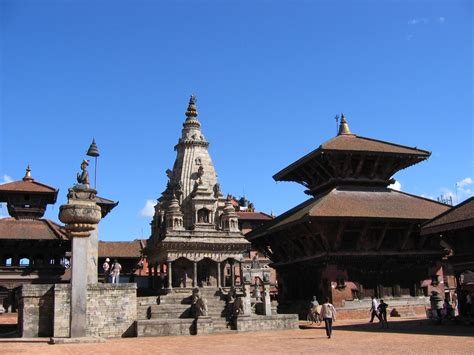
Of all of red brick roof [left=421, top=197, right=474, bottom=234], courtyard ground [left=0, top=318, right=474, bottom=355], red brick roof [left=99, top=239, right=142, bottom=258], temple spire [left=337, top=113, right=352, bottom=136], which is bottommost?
courtyard ground [left=0, top=318, right=474, bottom=355]

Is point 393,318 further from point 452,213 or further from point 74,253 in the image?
point 74,253

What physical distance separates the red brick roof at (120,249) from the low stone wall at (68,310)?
28516mm

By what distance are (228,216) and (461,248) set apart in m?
21.9

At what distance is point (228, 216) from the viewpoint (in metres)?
43.2

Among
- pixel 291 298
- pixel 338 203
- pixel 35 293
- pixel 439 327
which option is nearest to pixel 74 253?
pixel 35 293

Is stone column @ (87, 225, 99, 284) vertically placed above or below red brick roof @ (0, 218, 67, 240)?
below

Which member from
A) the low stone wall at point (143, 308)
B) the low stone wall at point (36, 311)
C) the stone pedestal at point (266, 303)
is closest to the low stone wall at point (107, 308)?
the low stone wall at point (36, 311)

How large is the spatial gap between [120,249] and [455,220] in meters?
39.2

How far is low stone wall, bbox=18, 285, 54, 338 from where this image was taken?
23.5 metres

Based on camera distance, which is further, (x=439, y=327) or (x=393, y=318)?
(x=393, y=318)

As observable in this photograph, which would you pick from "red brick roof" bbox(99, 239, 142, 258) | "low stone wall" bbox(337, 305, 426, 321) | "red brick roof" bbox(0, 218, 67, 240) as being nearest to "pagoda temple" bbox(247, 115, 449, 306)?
"low stone wall" bbox(337, 305, 426, 321)

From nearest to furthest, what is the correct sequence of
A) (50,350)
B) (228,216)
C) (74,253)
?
(50,350) → (74,253) → (228,216)

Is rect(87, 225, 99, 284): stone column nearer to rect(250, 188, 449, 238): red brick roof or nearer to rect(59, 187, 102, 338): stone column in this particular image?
rect(59, 187, 102, 338): stone column

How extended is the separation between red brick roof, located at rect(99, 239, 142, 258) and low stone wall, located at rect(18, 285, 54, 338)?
29.3m
